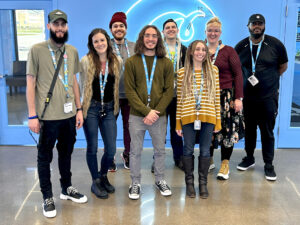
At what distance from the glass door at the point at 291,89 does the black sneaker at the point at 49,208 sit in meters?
3.21

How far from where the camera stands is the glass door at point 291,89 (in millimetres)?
4026

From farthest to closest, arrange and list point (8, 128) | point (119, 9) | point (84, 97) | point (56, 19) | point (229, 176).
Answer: point (8, 128) → point (119, 9) → point (229, 176) → point (84, 97) → point (56, 19)

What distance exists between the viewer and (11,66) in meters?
4.29

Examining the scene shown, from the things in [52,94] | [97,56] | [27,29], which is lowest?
[52,94]

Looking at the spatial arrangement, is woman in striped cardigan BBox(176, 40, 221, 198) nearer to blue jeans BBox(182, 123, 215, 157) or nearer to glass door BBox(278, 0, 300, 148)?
blue jeans BBox(182, 123, 215, 157)

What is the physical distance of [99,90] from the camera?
8.81 feet

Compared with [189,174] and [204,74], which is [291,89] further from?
[189,174]

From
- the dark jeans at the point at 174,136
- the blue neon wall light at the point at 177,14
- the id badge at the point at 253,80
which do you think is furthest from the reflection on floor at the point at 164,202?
the blue neon wall light at the point at 177,14

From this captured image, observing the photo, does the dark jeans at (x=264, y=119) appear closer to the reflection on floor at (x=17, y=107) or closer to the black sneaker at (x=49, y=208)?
the black sneaker at (x=49, y=208)

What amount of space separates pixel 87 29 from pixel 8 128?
1.84m

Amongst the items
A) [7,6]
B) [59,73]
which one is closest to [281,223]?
[59,73]

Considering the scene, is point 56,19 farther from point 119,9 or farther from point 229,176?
point 229,176

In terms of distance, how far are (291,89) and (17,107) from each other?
3.89m

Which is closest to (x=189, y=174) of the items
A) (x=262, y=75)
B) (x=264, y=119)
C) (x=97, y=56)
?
(x=264, y=119)
